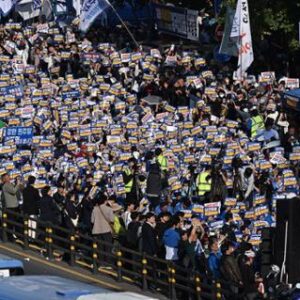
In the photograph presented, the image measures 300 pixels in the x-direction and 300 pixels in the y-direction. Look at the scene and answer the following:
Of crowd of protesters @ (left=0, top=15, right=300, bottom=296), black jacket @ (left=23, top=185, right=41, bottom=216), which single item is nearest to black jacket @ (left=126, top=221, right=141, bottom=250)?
crowd of protesters @ (left=0, top=15, right=300, bottom=296)

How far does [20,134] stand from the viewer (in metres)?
37.1

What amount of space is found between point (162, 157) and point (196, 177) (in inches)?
54.6

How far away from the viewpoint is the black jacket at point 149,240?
2953 centimetres

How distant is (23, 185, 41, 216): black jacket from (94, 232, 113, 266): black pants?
1.92 m

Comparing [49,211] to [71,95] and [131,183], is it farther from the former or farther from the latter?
[71,95]

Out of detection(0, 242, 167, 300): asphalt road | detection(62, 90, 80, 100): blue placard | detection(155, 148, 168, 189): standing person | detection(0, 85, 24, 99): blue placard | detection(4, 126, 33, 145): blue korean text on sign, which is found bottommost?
detection(0, 242, 167, 300): asphalt road

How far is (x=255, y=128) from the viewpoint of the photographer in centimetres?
3578

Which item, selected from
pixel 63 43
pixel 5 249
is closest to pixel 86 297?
pixel 5 249

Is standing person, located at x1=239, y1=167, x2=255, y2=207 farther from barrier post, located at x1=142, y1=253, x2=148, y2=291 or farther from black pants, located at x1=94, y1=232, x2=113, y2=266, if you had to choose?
barrier post, located at x1=142, y1=253, x2=148, y2=291

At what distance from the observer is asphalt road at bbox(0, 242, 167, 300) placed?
98.7 feet

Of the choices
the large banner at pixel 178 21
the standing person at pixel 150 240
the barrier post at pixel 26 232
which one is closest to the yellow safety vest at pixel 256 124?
the barrier post at pixel 26 232

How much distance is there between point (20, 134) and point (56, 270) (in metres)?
6.52

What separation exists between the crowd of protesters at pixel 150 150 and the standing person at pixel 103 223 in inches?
1.0

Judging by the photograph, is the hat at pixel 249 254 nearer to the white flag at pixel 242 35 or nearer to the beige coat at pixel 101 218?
the beige coat at pixel 101 218
